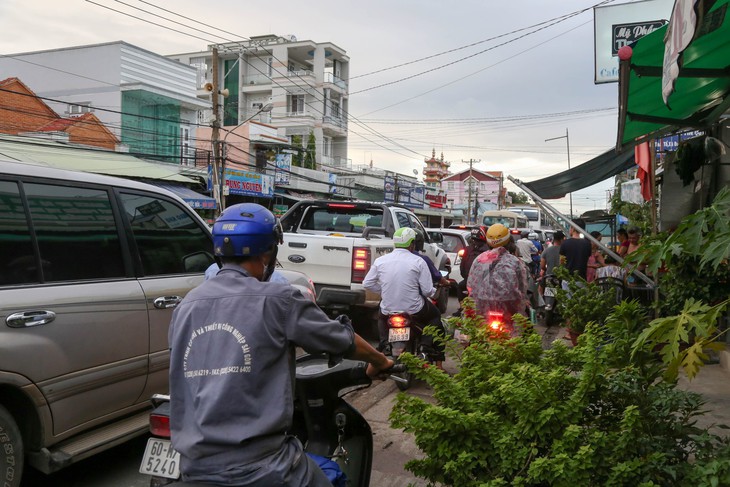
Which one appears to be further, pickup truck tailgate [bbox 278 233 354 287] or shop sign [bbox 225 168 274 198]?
shop sign [bbox 225 168 274 198]

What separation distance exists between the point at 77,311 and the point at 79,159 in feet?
53.4

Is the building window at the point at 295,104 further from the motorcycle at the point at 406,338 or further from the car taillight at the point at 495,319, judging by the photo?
the car taillight at the point at 495,319

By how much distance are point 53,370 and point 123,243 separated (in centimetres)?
102

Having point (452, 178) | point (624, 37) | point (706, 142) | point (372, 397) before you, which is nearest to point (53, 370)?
point (372, 397)

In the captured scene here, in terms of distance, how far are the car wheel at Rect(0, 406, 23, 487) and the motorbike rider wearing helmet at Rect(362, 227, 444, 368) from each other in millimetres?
3515

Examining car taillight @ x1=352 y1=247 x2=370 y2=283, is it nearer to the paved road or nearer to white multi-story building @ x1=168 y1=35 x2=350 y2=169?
the paved road

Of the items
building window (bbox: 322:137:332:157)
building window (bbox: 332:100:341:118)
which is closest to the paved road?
building window (bbox: 322:137:332:157)

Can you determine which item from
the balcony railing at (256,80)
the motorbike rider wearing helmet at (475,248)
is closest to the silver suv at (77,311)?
the motorbike rider wearing helmet at (475,248)

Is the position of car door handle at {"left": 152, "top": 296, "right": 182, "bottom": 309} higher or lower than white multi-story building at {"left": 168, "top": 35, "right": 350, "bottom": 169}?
lower

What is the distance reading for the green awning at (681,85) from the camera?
12.8ft

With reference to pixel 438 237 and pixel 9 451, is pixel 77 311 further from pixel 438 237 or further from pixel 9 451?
pixel 438 237

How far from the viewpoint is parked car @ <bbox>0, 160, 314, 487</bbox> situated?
315cm

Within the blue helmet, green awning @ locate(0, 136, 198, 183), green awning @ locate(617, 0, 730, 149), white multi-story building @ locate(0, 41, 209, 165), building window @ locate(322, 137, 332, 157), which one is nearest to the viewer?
the blue helmet

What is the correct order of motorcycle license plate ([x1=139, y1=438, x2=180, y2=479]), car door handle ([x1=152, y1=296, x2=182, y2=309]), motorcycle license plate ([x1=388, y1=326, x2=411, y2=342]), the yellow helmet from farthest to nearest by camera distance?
1. motorcycle license plate ([x1=388, y1=326, x2=411, y2=342])
2. the yellow helmet
3. car door handle ([x1=152, y1=296, x2=182, y2=309])
4. motorcycle license plate ([x1=139, y1=438, x2=180, y2=479])
